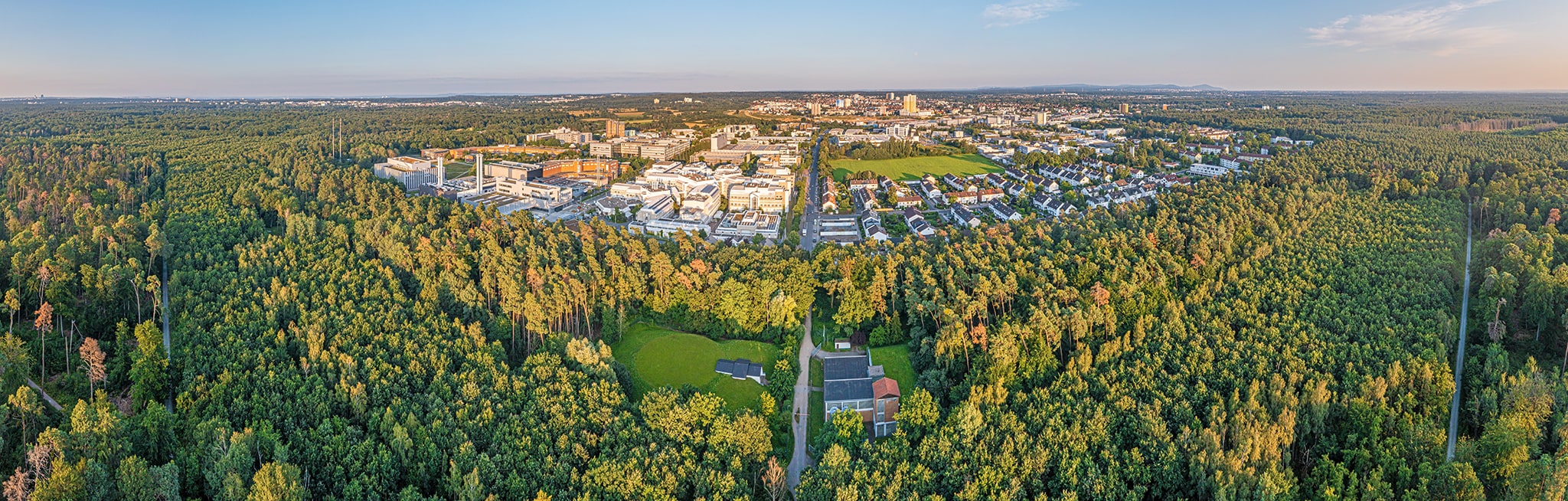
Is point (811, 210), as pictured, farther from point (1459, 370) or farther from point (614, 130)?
point (614, 130)

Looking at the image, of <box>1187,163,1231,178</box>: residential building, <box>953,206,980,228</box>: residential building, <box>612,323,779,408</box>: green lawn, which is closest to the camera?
<box>612,323,779,408</box>: green lawn

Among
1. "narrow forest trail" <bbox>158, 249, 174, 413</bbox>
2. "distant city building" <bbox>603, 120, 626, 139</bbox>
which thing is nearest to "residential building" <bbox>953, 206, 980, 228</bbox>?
"narrow forest trail" <bbox>158, 249, 174, 413</bbox>

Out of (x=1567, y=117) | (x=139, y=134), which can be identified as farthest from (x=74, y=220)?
(x=1567, y=117)

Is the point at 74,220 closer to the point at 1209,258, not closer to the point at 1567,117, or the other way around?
the point at 1209,258

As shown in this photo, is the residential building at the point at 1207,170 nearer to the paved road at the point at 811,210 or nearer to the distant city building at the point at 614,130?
the paved road at the point at 811,210

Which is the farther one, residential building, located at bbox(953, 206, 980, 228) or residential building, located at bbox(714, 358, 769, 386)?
residential building, located at bbox(953, 206, 980, 228)

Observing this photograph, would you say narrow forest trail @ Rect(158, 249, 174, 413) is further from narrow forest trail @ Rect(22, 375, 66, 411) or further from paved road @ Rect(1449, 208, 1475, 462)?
paved road @ Rect(1449, 208, 1475, 462)
